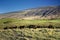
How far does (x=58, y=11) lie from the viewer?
305 ft

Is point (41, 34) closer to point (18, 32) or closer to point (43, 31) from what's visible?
point (43, 31)

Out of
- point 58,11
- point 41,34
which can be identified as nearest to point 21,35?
point 41,34

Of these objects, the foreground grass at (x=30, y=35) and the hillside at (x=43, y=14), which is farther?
the hillside at (x=43, y=14)

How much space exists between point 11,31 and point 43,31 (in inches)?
192

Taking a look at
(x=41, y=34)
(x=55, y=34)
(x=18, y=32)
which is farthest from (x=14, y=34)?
(x=55, y=34)

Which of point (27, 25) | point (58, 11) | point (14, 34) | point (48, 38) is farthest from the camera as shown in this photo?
point (58, 11)

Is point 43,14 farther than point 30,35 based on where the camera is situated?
Yes

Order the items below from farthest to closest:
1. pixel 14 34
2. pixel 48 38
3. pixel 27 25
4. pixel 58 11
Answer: pixel 58 11
pixel 27 25
pixel 14 34
pixel 48 38

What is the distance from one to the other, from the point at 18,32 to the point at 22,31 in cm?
64

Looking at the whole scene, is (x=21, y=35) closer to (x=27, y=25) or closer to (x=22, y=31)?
(x=22, y=31)

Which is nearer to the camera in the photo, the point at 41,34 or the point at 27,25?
the point at 41,34

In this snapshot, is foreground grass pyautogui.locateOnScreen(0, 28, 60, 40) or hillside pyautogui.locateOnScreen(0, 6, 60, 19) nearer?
foreground grass pyautogui.locateOnScreen(0, 28, 60, 40)

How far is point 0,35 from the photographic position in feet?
71.7

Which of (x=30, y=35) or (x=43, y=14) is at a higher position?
(x=30, y=35)
